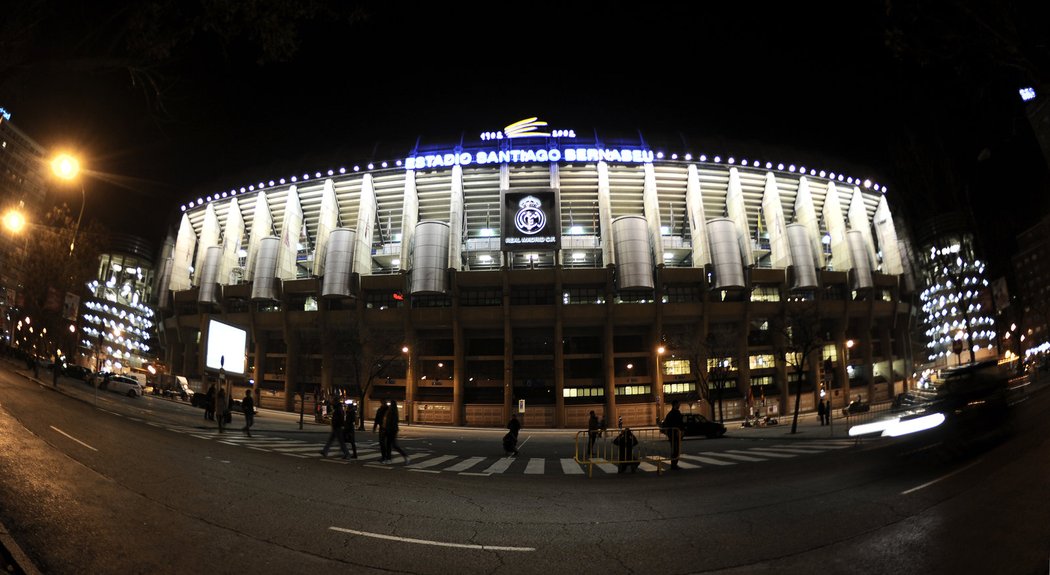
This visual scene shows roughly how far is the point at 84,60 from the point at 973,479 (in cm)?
1528

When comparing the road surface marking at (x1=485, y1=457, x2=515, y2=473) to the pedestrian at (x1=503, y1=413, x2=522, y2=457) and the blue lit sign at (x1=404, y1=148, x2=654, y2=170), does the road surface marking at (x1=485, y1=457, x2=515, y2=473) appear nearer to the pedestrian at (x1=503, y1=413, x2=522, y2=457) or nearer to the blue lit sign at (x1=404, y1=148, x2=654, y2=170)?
the pedestrian at (x1=503, y1=413, x2=522, y2=457)

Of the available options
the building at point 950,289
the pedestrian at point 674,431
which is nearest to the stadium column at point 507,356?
the pedestrian at point 674,431

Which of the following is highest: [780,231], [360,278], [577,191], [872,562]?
[577,191]

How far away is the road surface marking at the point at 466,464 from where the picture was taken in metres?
14.0

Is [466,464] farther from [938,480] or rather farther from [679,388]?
[679,388]

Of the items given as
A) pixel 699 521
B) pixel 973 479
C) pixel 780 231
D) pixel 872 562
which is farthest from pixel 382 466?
pixel 780 231

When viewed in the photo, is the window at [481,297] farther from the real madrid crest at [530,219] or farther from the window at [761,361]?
the window at [761,361]

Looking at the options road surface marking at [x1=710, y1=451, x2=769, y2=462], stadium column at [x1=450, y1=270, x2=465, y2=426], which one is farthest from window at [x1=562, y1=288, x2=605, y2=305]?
road surface marking at [x1=710, y1=451, x2=769, y2=462]

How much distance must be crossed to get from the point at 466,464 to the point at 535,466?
238 centimetres

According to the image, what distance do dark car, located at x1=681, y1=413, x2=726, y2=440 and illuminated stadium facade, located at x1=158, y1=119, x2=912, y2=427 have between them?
16517 mm

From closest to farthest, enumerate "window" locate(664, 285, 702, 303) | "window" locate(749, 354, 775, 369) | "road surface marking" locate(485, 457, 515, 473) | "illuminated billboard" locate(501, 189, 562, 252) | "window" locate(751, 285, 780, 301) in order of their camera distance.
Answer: "road surface marking" locate(485, 457, 515, 473) → "illuminated billboard" locate(501, 189, 562, 252) → "window" locate(664, 285, 702, 303) → "window" locate(749, 354, 775, 369) → "window" locate(751, 285, 780, 301)

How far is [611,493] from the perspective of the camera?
9.85m

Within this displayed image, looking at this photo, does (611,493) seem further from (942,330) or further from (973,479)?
(942,330)

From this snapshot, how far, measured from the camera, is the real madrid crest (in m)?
48.2
